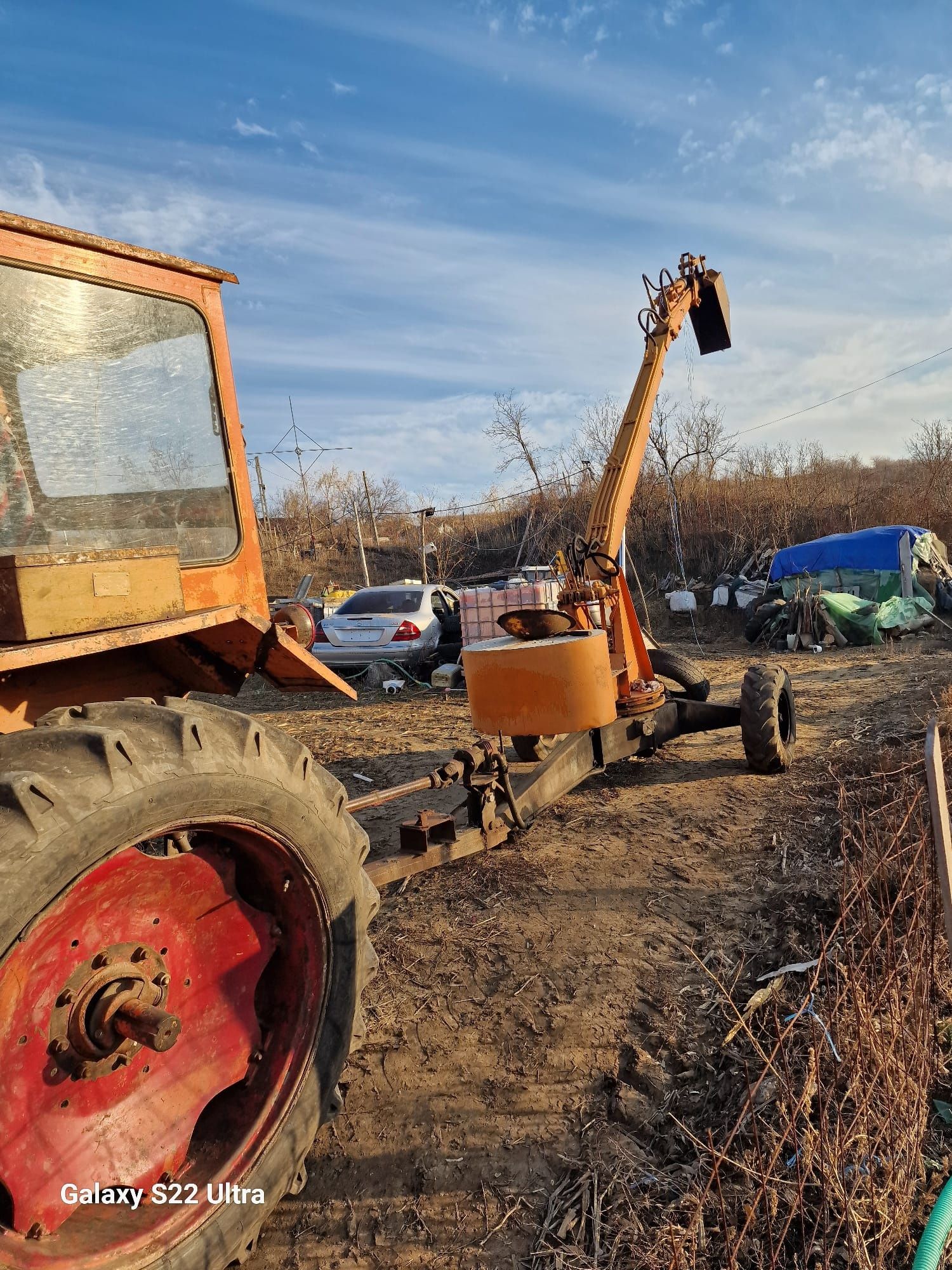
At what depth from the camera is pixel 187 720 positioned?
A: 1924 mm

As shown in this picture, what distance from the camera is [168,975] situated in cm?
202

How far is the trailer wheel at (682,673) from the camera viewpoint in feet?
24.2

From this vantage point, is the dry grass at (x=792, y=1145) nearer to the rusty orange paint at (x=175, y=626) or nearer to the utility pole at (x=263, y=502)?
the rusty orange paint at (x=175, y=626)

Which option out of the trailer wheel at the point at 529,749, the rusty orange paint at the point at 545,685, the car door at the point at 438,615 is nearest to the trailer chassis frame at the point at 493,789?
the rusty orange paint at the point at 545,685

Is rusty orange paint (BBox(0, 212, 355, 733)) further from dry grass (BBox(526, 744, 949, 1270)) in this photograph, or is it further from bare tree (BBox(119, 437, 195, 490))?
dry grass (BBox(526, 744, 949, 1270))

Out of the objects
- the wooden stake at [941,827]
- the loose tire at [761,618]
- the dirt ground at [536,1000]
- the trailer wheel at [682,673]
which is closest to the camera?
the dirt ground at [536,1000]

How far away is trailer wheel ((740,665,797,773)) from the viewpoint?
237 inches

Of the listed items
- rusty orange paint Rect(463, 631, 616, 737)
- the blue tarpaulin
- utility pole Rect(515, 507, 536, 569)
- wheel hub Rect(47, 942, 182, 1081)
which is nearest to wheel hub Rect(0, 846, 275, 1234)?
wheel hub Rect(47, 942, 182, 1081)

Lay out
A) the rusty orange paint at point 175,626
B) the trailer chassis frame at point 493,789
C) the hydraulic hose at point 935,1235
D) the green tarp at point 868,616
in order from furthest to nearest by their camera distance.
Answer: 1. the green tarp at point 868,616
2. the trailer chassis frame at point 493,789
3. the rusty orange paint at point 175,626
4. the hydraulic hose at point 935,1235

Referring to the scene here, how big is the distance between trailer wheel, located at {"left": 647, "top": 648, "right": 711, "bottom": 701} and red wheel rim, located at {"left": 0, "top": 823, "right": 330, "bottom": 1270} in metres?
5.51

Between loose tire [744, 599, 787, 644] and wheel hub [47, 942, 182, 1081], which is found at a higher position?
wheel hub [47, 942, 182, 1081]

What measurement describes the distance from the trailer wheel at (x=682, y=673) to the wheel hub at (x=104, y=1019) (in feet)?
19.5

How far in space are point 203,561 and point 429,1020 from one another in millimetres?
2104

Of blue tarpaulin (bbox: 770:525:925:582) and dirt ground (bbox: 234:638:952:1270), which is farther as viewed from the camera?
blue tarpaulin (bbox: 770:525:925:582)
